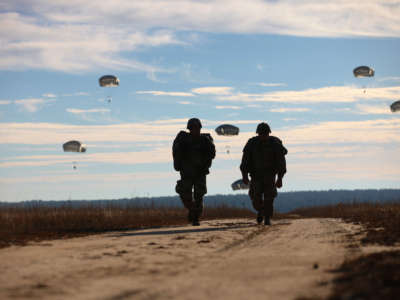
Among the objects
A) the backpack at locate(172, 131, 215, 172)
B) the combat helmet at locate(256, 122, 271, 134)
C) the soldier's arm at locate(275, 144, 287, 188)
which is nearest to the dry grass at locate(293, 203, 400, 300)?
the soldier's arm at locate(275, 144, 287, 188)

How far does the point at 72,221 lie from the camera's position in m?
15.0

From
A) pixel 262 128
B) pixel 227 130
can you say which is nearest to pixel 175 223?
pixel 262 128

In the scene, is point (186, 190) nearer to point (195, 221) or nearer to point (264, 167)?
point (195, 221)

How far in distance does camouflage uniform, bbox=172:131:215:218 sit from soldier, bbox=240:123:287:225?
888mm

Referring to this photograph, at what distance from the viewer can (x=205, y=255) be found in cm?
691

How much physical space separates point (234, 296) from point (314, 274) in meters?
1.10

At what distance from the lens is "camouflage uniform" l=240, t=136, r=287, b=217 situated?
13484 mm

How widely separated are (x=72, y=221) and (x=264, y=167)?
487 cm

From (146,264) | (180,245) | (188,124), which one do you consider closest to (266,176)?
(188,124)

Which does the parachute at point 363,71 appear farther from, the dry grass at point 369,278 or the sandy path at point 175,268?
the dry grass at point 369,278

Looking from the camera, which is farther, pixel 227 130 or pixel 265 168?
pixel 227 130

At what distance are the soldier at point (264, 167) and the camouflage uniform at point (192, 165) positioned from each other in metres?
0.89

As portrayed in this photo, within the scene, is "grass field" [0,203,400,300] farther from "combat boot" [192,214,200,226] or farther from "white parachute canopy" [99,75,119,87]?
"white parachute canopy" [99,75,119,87]

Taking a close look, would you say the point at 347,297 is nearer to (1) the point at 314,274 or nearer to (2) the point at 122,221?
(1) the point at 314,274
